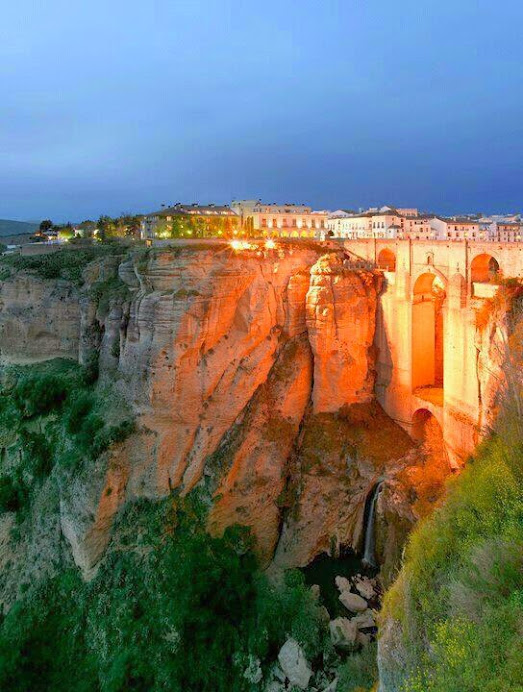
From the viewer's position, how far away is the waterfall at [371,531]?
755 inches

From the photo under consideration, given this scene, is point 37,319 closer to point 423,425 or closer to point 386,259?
point 386,259

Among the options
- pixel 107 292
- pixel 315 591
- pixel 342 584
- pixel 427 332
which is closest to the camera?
pixel 315 591

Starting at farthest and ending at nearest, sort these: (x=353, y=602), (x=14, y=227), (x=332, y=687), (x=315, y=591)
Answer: (x=14, y=227) < (x=315, y=591) < (x=353, y=602) < (x=332, y=687)

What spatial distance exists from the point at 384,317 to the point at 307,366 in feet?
12.3

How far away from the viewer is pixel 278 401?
68.8ft

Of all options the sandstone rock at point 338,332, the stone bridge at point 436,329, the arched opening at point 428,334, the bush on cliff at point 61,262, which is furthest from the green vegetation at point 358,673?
the bush on cliff at point 61,262

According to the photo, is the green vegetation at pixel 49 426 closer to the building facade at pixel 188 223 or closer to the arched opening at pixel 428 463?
the arched opening at pixel 428 463

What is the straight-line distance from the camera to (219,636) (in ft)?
53.9

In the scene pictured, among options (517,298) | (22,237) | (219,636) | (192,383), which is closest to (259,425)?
(192,383)

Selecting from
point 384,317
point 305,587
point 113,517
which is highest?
point 384,317

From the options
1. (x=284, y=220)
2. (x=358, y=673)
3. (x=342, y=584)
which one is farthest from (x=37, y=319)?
(x=284, y=220)

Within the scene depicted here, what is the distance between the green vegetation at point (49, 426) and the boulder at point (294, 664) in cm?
818

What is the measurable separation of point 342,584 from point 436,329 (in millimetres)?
10463

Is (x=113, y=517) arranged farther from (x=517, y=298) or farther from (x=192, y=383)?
(x=517, y=298)
